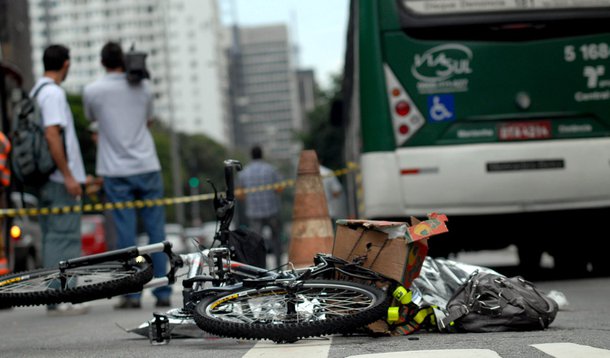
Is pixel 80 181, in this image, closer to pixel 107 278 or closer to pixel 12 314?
pixel 12 314

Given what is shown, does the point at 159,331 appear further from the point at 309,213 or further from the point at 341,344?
the point at 309,213

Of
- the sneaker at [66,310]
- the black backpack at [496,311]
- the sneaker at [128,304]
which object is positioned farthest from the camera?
the sneaker at [128,304]

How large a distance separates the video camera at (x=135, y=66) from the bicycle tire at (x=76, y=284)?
404 centimetres

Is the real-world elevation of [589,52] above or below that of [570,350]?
above

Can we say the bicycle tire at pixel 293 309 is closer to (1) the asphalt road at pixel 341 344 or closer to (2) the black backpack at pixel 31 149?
(1) the asphalt road at pixel 341 344

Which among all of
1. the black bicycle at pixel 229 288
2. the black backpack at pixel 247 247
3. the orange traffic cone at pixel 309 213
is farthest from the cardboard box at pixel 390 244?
the orange traffic cone at pixel 309 213

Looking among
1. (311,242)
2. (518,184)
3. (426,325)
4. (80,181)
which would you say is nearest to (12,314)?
(80,181)

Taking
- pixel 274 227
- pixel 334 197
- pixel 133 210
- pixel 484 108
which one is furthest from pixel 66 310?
pixel 334 197

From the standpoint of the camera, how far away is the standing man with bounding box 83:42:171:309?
10.4 metres

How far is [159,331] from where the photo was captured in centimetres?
648

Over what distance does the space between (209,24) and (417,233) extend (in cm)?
17032

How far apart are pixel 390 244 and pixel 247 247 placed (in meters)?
0.93

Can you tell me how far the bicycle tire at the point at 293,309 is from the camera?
5.55 m

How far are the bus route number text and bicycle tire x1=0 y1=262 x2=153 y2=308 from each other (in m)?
5.91
